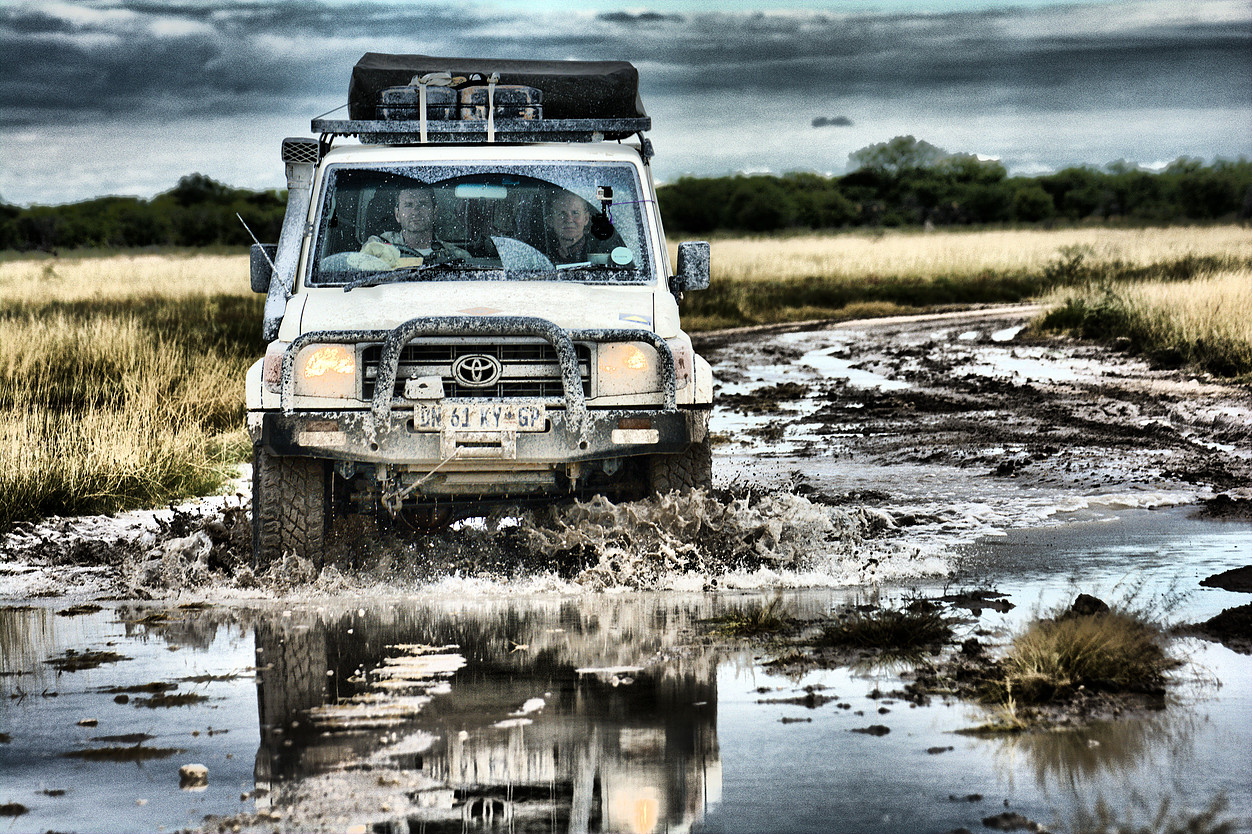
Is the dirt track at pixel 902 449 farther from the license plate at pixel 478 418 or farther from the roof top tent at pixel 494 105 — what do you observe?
the roof top tent at pixel 494 105

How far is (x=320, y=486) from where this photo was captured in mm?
8398

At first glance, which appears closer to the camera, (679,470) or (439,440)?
(439,440)

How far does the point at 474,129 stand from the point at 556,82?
3.78 ft

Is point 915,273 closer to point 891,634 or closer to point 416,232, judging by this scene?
point 416,232

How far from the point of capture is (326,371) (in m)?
8.05

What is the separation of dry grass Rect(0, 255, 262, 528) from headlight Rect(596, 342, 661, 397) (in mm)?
4405

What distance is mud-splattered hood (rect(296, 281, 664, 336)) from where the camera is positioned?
8.16 metres

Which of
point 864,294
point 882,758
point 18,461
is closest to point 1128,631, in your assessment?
point 882,758

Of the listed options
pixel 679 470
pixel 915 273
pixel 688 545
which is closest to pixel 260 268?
pixel 679 470

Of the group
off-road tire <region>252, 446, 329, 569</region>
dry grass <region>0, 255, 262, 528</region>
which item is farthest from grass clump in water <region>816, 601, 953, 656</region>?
dry grass <region>0, 255, 262, 528</region>

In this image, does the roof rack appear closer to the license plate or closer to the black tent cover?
the black tent cover

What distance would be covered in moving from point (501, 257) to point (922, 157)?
126 m

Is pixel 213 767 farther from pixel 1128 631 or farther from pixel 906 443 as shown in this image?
pixel 906 443

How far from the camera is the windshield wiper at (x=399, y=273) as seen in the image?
341 inches
